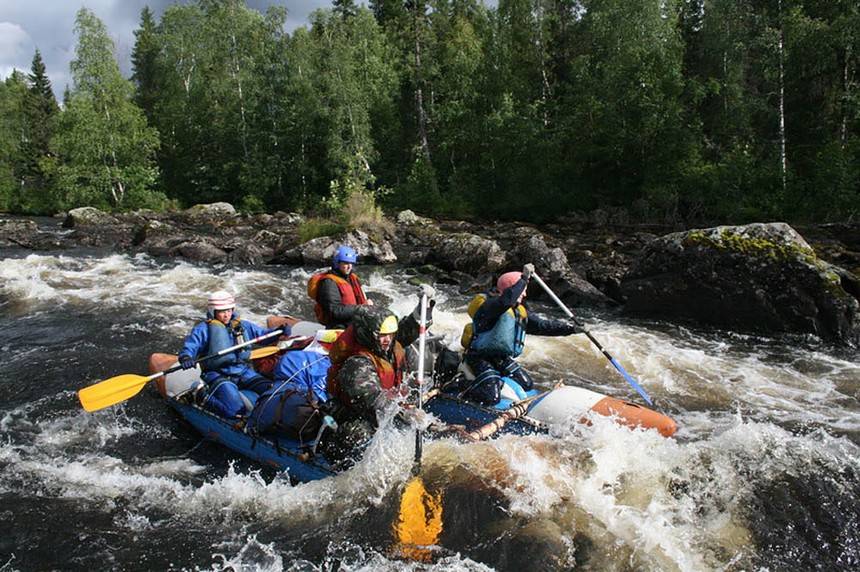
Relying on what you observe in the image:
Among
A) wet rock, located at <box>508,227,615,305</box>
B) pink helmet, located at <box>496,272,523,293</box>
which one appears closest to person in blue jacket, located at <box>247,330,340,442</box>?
pink helmet, located at <box>496,272,523,293</box>

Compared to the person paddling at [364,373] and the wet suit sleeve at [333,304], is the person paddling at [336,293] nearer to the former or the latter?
the wet suit sleeve at [333,304]

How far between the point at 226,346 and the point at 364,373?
2.09 meters

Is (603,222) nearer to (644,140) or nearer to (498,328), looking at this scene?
(644,140)

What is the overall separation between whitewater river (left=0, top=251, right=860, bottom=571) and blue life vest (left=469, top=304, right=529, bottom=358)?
3.35 feet

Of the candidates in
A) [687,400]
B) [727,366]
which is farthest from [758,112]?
[687,400]

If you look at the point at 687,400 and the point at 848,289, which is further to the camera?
the point at 848,289

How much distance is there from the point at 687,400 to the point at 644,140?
16.8 m

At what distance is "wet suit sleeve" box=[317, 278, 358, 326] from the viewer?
6977mm

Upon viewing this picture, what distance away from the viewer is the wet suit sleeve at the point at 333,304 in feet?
22.9

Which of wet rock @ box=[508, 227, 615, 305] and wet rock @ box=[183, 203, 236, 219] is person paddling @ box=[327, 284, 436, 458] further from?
wet rock @ box=[183, 203, 236, 219]

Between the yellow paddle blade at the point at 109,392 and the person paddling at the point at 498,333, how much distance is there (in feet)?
10.6

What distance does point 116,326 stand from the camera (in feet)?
32.1

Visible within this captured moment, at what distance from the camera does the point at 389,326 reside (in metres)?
4.45

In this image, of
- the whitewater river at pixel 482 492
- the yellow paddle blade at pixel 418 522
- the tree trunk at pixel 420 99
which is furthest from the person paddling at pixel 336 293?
the tree trunk at pixel 420 99
